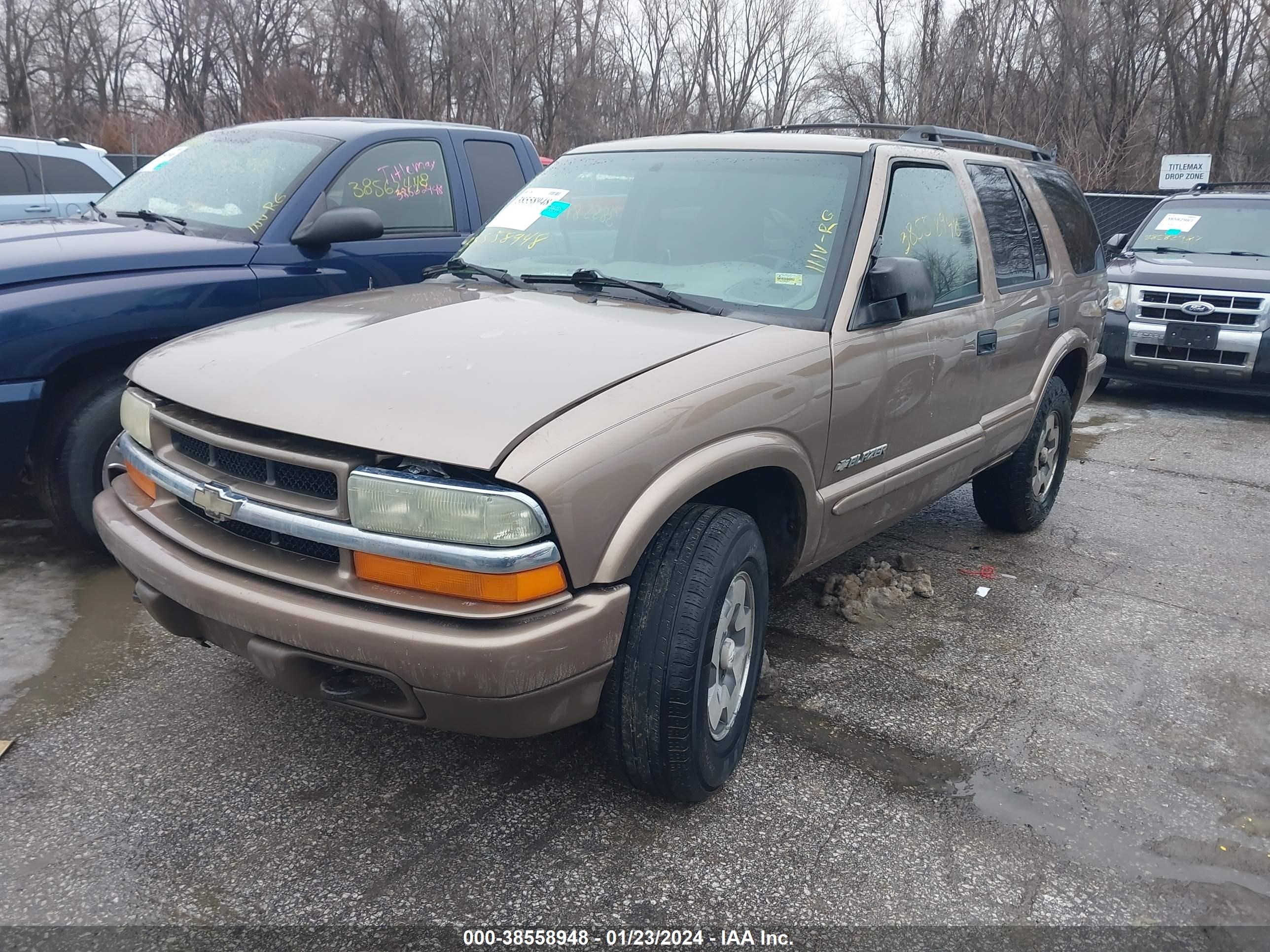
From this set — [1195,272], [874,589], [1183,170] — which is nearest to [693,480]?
[874,589]

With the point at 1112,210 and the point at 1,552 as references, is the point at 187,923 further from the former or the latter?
the point at 1112,210

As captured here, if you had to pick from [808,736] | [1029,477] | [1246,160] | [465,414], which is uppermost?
[1246,160]

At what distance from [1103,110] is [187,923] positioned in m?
29.6

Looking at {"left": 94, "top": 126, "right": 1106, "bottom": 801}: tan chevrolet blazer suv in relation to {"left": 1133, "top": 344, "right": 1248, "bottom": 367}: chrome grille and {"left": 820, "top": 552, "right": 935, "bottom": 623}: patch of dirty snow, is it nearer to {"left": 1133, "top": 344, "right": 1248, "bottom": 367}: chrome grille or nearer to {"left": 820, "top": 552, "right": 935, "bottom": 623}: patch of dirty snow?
{"left": 820, "top": 552, "right": 935, "bottom": 623}: patch of dirty snow

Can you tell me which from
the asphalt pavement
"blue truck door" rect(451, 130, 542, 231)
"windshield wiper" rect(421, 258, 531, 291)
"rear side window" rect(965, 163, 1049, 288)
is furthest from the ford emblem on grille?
"blue truck door" rect(451, 130, 542, 231)

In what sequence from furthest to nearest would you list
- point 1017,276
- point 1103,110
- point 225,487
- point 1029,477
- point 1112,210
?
point 1103,110
point 1112,210
point 1029,477
point 1017,276
point 225,487

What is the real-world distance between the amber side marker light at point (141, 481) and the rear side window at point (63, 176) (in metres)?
7.22

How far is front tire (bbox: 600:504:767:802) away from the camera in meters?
2.48

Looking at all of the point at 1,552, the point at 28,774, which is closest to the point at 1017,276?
the point at 28,774

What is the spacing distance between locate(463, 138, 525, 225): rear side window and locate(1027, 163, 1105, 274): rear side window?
2751 millimetres

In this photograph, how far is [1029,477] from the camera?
16.3 feet

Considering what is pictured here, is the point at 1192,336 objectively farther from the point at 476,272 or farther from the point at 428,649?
the point at 428,649

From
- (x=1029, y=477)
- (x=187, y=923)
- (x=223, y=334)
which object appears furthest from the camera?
(x=1029, y=477)

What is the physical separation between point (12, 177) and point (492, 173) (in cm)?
531
